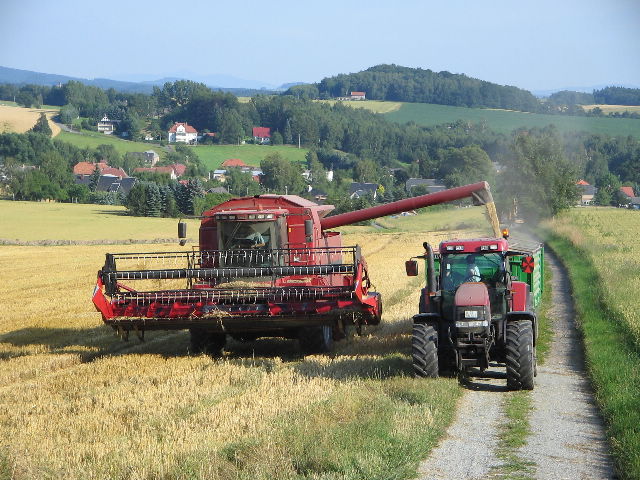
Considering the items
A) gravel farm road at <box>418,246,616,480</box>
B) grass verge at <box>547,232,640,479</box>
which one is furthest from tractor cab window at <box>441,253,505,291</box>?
grass verge at <box>547,232,640,479</box>

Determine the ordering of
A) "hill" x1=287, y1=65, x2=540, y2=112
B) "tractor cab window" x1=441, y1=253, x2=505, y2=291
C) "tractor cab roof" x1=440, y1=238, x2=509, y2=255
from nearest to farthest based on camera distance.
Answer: "tractor cab window" x1=441, y1=253, x2=505, y2=291
"tractor cab roof" x1=440, y1=238, x2=509, y2=255
"hill" x1=287, y1=65, x2=540, y2=112

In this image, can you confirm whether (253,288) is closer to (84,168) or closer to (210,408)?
(210,408)

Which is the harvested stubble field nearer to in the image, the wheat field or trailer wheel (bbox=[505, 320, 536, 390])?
trailer wheel (bbox=[505, 320, 536, 390])

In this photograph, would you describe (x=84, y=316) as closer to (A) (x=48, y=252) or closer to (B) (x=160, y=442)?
(B) (x=160, y=442)

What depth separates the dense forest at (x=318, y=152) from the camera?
63.1 meters

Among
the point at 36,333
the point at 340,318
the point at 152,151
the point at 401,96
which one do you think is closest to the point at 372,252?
the point at 36,333

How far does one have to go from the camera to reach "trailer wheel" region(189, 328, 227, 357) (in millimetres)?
14203

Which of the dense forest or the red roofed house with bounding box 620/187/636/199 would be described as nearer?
the dense forest

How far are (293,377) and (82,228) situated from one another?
47972 mm

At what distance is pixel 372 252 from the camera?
39844 mm

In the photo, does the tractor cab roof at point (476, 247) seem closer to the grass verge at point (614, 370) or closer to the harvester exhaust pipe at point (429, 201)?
the grass verge at point (614, 370)

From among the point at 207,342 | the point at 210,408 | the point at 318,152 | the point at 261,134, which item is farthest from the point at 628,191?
the point at 210,408

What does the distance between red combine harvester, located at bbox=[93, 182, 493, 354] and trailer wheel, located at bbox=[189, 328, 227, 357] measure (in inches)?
0.7

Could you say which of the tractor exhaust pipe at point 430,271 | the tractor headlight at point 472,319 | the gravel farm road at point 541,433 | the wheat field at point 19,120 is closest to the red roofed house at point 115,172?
the wheat field at point 19,120
